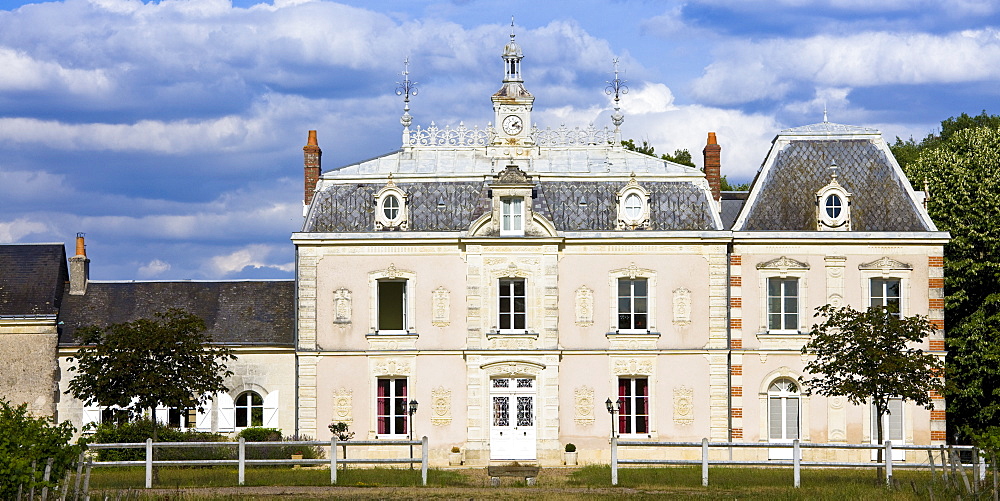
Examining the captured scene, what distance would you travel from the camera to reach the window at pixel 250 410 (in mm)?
35250

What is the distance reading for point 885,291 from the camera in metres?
34.5

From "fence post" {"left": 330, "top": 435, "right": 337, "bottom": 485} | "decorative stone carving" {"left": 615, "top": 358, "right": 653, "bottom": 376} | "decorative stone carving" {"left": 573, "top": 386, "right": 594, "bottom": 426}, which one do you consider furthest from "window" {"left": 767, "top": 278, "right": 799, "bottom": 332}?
"fence post" {"left": 330, "top": 435, "right": 337, "bottom": 485}

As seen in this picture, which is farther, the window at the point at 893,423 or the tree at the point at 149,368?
the window at the point at 893,423

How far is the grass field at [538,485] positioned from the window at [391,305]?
529 cm

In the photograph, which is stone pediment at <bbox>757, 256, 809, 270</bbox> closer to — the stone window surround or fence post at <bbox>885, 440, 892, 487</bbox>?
fence post at <bbox>885, 440, 892, 487</bbox>

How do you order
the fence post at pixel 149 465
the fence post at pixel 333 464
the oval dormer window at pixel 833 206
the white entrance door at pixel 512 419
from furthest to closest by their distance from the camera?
1. the oval dormer window at pixel 833 206
2. the white entrance door at pixel 512 419
3. the fence post at pixel 333 464
4. the fence post at pixel 149 465

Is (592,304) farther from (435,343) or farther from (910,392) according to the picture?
(910,392)

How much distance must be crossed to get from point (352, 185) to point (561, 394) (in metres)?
7.45

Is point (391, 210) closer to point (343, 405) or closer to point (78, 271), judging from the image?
point (343, 405)

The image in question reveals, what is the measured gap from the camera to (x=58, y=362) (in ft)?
115

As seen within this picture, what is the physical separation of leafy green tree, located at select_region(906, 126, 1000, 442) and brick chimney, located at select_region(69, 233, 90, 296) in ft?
73.9

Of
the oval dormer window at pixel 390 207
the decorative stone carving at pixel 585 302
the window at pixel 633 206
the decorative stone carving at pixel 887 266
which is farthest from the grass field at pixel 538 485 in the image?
the oval dormer window at pixel 390 207

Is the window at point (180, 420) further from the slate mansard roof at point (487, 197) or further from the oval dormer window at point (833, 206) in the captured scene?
the oval dormer window at point (833, 206)

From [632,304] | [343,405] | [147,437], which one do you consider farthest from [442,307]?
[147,437]
